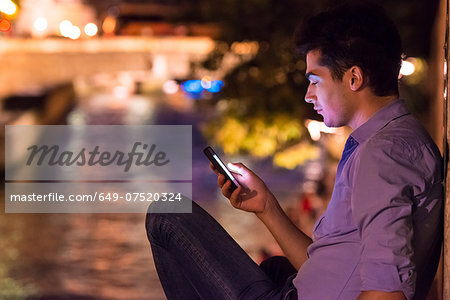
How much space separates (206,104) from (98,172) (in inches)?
771

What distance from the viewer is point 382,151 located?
74.7 inches

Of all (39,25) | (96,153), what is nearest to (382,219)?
(96,153)

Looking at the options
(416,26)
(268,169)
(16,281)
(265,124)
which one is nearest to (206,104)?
(265,124)

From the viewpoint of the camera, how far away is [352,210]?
6.33ft

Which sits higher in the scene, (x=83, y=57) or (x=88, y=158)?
(x=83, y=57)

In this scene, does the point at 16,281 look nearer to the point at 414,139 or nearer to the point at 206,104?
the point at 206,104

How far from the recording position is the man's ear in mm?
2053

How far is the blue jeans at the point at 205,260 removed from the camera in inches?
90.4

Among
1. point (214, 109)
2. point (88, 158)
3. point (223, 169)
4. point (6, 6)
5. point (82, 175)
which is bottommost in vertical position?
point (82, 175)

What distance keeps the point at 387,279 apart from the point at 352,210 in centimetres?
19

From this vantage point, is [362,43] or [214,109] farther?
[214,109]

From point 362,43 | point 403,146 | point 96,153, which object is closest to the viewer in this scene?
point 403,146

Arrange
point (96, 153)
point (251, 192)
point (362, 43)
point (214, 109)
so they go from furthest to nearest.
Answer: point (96, 153), point (214, 109), point (251, 192), point (362, 43)

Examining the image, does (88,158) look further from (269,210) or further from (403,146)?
(403,146)
